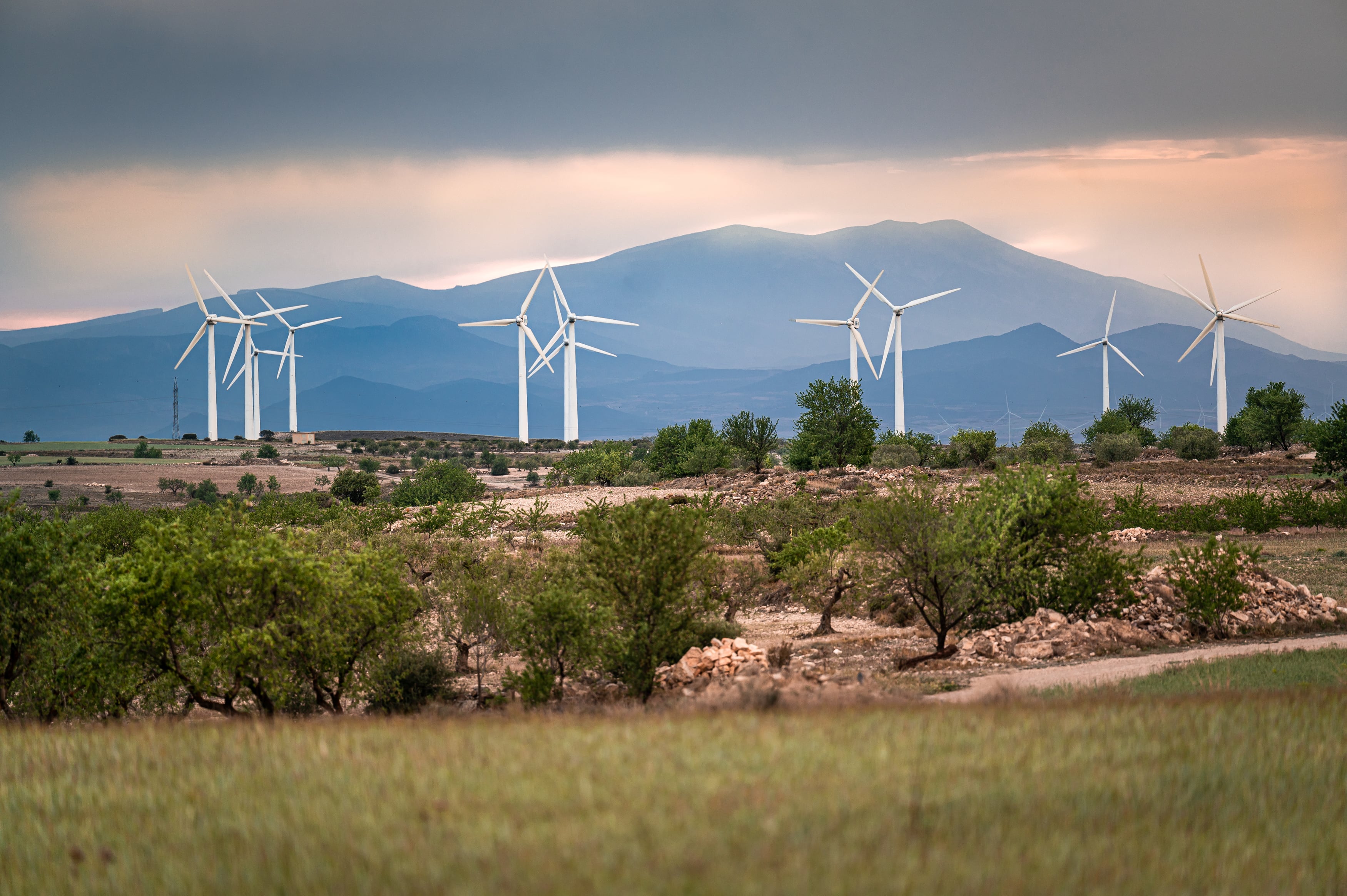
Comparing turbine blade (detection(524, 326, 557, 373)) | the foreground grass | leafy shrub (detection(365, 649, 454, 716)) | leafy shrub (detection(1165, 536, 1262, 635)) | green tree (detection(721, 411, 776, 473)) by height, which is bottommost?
leafy shrub (detection(365, 649, 454, 716))

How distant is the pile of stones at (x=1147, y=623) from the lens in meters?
20.8

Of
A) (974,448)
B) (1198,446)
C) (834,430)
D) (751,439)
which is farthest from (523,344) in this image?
(1198,446)

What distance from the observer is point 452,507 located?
137 ft

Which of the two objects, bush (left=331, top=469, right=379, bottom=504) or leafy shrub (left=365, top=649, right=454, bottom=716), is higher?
bush (left=331, top=469, right=379, bottom=504)

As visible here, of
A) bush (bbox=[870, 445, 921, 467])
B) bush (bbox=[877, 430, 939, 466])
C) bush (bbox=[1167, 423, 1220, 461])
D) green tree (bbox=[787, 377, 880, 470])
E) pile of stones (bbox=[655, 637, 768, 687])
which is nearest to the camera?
pile of stones (bbox=[655, 637, 768, 687])

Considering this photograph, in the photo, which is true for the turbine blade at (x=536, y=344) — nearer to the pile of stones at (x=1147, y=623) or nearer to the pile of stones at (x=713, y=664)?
the pile of stones at (x=1147, y=623)

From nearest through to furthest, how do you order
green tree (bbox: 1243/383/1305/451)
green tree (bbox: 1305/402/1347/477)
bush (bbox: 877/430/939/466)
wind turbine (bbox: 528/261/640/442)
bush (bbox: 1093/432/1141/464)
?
green tree (bbox: 1305/402/1347/477) → bush (bbox: 877/430/939/466) → bush (bbox: 1093/432/1141/464) → green tree (bbox: 1243/383/1305/451) → wind turbine (bbox: 528/261/640/442)

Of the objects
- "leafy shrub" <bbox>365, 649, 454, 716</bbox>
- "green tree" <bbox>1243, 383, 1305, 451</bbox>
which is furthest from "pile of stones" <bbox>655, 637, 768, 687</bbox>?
"green tree" <bbox>1243, 383, 1305, 451</bbox>

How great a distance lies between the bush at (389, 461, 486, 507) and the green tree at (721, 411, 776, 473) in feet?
71.3

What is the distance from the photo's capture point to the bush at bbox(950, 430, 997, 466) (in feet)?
281

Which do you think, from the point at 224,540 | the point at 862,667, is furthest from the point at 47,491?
the point at 862,667

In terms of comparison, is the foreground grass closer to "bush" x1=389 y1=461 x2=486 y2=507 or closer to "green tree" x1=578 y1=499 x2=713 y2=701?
"green tree" x1=578 y1=499 x2=713 y2=701

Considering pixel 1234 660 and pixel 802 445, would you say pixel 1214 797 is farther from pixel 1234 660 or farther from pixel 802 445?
pixel 802 445

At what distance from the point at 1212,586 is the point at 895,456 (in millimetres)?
63820
